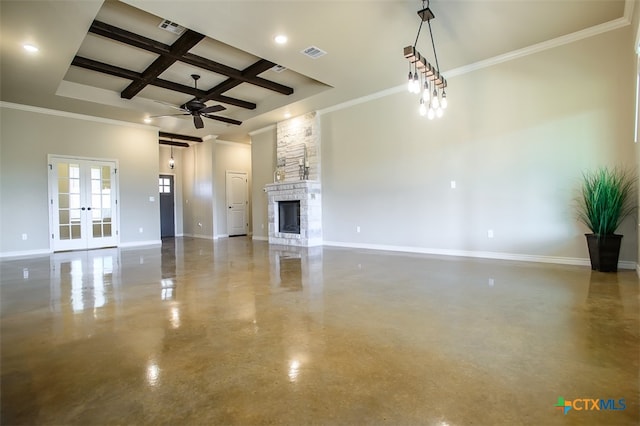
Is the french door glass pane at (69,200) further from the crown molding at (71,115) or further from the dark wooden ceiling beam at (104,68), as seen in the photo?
the dark wooden ceiling beam at (104,68)

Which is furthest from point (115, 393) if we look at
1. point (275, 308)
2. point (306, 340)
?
point (275, 308)

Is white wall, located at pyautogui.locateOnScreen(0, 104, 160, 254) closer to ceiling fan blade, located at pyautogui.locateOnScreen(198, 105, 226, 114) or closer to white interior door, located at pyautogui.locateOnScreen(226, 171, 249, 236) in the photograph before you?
white interior door, located at pyautogui.locateOnScreen(226, 171, 249, 236)

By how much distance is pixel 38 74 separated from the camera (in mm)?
5363

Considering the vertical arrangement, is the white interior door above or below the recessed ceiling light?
below

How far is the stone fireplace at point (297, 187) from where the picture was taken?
753cm

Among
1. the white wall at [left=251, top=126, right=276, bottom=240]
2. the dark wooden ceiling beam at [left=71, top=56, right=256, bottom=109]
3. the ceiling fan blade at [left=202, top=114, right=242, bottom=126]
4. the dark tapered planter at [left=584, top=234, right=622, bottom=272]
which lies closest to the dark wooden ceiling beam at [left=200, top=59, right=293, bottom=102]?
the dark wooden ceiling beam at [left=71, top=56, right=256, bottom=109]

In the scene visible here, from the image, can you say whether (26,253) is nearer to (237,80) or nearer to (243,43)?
(237,80)

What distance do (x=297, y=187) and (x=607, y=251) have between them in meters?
5.63

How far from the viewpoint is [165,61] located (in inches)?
208

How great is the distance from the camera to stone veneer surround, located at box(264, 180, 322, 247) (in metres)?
7.47

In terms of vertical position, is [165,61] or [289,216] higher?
[165,61]

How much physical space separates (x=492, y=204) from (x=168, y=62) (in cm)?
584

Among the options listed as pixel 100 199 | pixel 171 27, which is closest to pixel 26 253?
pixel 100 199

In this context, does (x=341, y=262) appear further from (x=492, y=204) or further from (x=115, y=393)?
(x=115, y=393)
